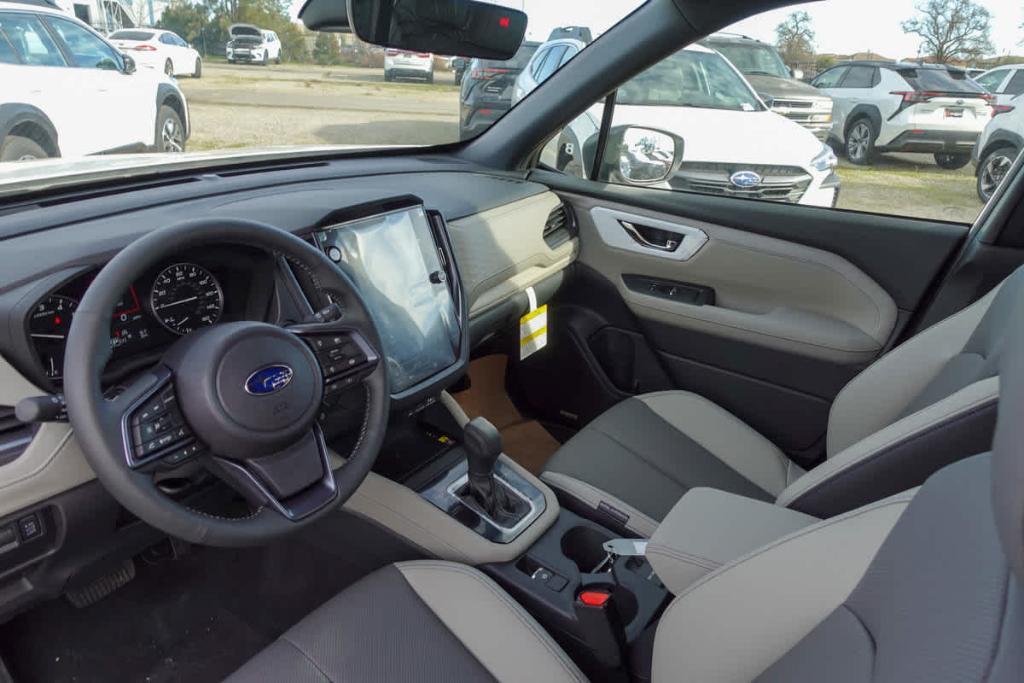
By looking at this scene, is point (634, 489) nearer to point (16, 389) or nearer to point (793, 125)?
point (16, 389)

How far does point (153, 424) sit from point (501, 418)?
1.65 meters

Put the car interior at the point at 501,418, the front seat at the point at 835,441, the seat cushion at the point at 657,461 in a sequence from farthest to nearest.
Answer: the seat cushion at the point at 657,461 < the front seat at the point at 835,441 < the car interior at the point at 501,418

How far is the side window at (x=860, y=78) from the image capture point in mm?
2457

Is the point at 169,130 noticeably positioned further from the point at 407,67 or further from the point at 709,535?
the point at 709,535

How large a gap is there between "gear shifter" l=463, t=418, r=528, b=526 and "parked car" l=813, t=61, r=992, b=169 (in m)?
1.65

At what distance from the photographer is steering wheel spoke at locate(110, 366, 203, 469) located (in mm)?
1030

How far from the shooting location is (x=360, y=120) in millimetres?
2826

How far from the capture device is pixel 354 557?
1.71m

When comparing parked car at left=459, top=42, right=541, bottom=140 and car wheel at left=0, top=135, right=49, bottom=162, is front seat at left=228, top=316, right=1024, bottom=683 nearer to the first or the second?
car wheel at left=0, top=135, right=49, bottom=162

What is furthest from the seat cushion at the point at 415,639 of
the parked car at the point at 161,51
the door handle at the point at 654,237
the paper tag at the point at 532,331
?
the parked car at the point at 161,51

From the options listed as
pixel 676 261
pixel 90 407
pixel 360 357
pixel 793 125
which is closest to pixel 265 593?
pixel 360 357

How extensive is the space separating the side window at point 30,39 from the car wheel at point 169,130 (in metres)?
0.43

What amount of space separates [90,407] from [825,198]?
2147mm

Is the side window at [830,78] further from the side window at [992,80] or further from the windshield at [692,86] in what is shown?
the side window at [992,80]
